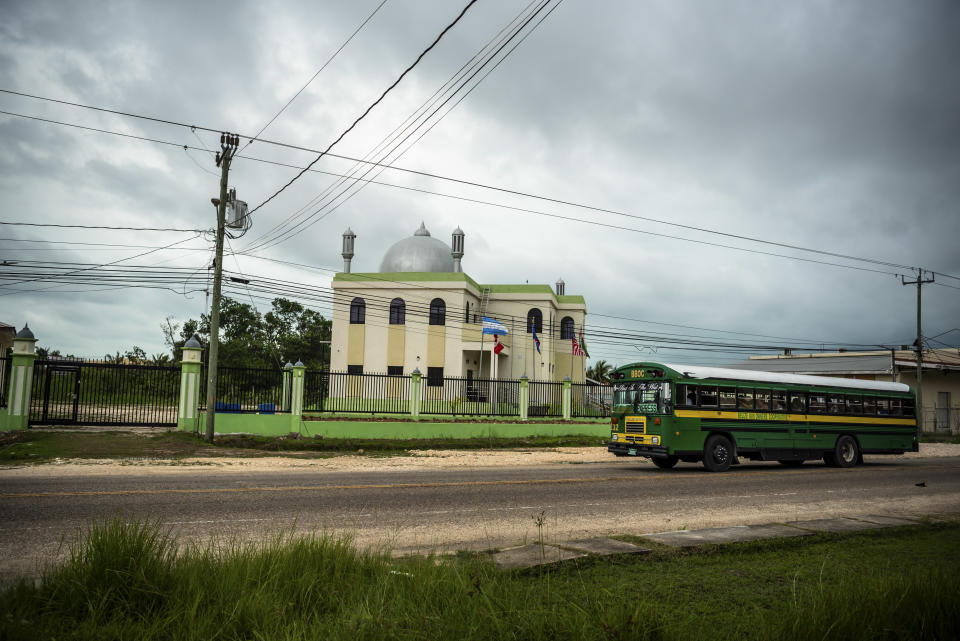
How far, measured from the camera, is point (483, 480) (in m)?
13.1

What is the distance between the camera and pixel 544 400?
94.7 ft

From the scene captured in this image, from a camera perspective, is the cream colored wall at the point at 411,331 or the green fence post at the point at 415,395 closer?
the green fence post at the point at 415,395

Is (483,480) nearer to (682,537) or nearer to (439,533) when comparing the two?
(439,533)

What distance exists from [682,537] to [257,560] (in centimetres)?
436

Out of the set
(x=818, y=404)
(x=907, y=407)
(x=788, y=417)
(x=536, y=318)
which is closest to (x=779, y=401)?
(x=788, y=417)

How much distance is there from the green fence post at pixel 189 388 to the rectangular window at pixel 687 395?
16.0 metres

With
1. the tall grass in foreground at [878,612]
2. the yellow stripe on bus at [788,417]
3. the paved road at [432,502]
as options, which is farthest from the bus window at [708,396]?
the tall grass in foreground at [878,612]

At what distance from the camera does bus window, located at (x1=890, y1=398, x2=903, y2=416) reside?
2067cm

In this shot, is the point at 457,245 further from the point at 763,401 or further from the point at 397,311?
the point at 763,401

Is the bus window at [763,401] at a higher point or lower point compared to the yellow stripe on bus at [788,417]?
higher

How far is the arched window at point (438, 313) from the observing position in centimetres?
4119

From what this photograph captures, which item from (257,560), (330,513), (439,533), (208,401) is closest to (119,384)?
(208,401)

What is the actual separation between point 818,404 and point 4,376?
25.2 meters

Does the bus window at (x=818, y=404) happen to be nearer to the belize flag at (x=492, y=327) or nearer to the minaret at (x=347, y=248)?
the belize flag at (x=492, y=327)
